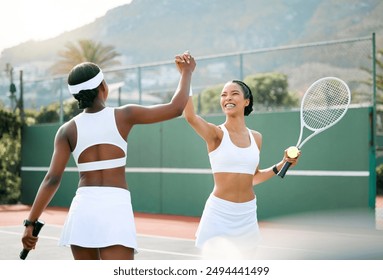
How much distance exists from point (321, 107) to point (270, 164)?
21.0 feet

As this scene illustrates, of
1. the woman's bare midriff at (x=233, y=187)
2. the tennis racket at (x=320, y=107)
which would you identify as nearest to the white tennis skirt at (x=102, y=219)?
the woman's bare midriff at (x=233, y=187)

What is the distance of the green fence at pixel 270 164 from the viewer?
1212 cm

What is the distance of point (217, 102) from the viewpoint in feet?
52.1

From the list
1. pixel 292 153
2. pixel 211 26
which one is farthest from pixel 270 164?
pixel 211 26

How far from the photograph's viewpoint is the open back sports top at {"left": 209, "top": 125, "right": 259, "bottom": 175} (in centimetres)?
465

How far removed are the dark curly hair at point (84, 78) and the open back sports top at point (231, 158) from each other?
116 cm

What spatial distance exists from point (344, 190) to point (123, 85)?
6164mm

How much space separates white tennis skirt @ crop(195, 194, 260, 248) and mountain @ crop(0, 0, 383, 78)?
107449 mm

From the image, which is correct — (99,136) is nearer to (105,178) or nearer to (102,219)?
(105,178)

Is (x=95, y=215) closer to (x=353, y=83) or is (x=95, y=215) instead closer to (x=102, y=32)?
(x=353, y=83)

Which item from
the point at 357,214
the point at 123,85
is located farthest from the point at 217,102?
the point at 357,214

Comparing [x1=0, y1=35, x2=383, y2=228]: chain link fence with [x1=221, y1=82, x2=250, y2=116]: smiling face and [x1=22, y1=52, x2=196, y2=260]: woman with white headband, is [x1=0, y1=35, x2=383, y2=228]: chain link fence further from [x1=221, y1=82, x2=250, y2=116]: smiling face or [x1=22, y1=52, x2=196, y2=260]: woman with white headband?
[x1=22, y1=52, x2=196, y2=260]: woman with white headband

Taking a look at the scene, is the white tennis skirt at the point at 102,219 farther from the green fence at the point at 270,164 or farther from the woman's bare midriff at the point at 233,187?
the green fence at the point at 270,164
